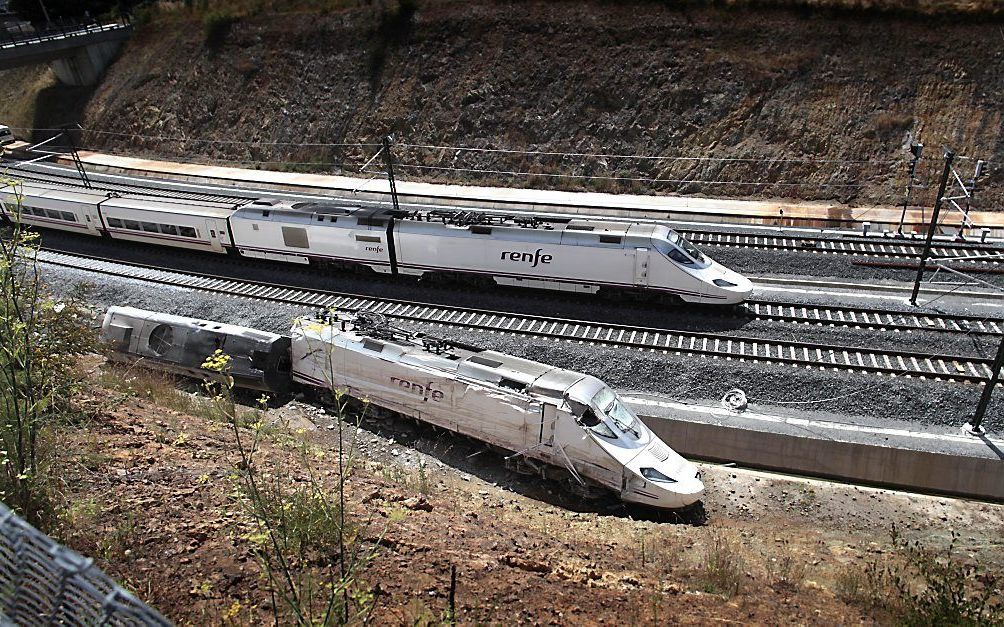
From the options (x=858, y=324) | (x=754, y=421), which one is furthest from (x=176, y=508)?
(x=858, y=324)

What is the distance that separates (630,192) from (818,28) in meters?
13.9

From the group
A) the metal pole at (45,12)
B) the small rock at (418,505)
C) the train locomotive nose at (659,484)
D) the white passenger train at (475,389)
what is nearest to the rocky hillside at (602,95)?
the metal pole at (45,12)

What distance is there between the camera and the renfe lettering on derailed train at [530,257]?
23.8 meters

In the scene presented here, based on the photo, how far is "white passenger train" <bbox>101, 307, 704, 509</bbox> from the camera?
1598 cm

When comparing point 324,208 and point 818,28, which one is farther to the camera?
point 818,28

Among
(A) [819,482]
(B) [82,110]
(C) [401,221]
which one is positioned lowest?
(A) [819,482]

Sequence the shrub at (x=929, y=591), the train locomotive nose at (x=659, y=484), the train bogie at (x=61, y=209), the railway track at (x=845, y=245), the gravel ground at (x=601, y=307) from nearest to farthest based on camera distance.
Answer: the shrub at (x=929, y=591)
the train locomotive nose at (x=659, y=484)
the gravel ground at (x=601, y=307)
the railway track at (x=845, y=245)
the train bogie at (x=61, y=209)

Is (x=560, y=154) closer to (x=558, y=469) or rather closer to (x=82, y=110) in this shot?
(x=558, y=469)

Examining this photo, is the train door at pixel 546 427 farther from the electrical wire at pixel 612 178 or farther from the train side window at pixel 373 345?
the electrical wire at pixel 612 178

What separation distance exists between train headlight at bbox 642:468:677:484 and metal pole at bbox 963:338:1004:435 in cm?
826

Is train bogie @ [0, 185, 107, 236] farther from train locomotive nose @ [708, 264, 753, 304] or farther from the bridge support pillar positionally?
train locomotive nose @ [708, 264, 753, 304]

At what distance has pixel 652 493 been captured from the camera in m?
15.6

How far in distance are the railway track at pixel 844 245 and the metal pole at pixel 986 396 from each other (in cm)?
953

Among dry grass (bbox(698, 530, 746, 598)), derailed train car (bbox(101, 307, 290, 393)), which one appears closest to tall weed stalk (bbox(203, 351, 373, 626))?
dry grass (bbox(698, 530, 746, 598))
